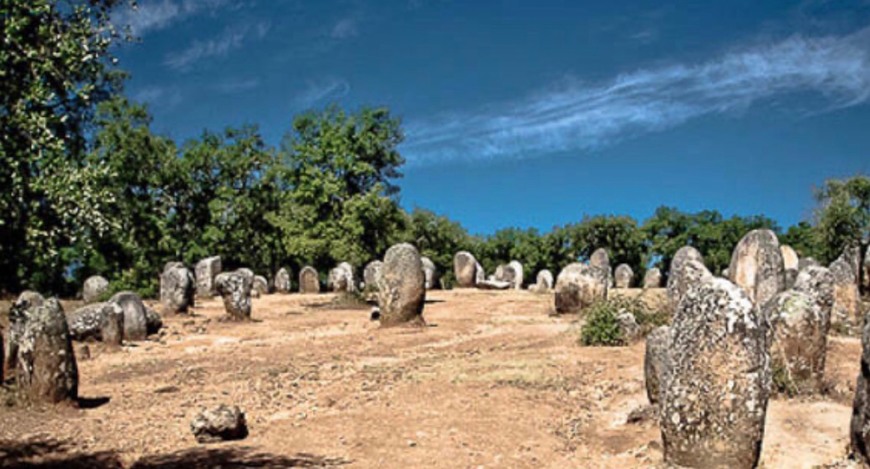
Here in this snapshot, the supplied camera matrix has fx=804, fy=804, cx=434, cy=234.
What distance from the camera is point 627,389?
12.7 m

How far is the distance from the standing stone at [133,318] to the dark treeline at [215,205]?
84.4 inches

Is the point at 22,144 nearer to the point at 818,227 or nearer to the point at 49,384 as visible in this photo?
the point at 49,384

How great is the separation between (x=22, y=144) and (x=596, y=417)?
8847mm

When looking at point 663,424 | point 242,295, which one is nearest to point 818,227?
point 242,295

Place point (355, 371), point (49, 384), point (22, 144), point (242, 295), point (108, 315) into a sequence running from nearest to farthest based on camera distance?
point (22, 144) → point (49, 384) → point (355, 371) → point (108, 315) → point (242, 295)

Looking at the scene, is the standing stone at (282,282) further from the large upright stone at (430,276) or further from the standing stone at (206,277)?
the large upright stone at (430,276)

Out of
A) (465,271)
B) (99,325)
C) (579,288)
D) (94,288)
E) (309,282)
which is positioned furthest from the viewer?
(465,271)

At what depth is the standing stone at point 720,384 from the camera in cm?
826

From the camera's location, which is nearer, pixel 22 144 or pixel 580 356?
pixel 22 144

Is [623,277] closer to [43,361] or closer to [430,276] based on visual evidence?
[430,276]

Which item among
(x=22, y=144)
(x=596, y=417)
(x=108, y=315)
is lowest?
(x=596, y=417)

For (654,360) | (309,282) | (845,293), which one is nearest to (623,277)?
(309,282)

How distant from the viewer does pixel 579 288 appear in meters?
24.8

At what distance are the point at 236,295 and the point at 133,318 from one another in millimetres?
4740
